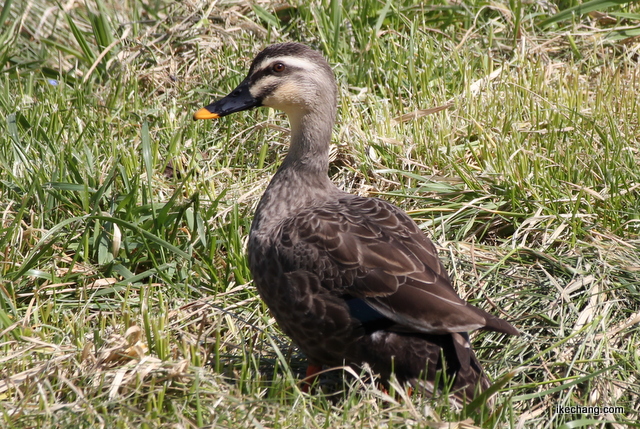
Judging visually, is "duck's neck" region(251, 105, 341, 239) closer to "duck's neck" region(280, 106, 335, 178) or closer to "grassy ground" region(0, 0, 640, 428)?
"duck's neck" region(280, 106, 335, 178)

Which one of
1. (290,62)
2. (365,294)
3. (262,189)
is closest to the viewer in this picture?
(365,294)

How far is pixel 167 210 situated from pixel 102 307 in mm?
541

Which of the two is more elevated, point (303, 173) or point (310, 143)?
point (310, 143)

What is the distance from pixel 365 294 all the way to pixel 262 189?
152 cm

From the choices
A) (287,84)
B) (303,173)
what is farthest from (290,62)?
(303,173)

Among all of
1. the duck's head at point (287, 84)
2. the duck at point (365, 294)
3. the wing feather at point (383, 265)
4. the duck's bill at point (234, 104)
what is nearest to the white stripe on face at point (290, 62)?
the duck's head at point (287, 84)

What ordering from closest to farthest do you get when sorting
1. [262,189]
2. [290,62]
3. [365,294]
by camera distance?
[365,294] → [290,62] → [262,189]

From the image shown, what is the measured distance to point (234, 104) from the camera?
12.6 ft

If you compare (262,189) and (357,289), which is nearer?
(357,289)

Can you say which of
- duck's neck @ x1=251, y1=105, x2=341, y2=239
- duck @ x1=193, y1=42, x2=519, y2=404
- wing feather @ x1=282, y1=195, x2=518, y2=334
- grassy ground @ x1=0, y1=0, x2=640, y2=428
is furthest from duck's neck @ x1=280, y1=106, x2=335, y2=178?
grassy ground @ x1=0, y1=0, x2=640, y2=428

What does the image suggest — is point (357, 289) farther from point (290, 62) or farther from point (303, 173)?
point (290, 62)

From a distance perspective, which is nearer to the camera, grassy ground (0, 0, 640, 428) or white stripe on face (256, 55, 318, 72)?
grassy ground (0, 0, 640, 428)

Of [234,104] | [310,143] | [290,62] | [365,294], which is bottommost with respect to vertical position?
[365,294]

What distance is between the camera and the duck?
3.07 metres
